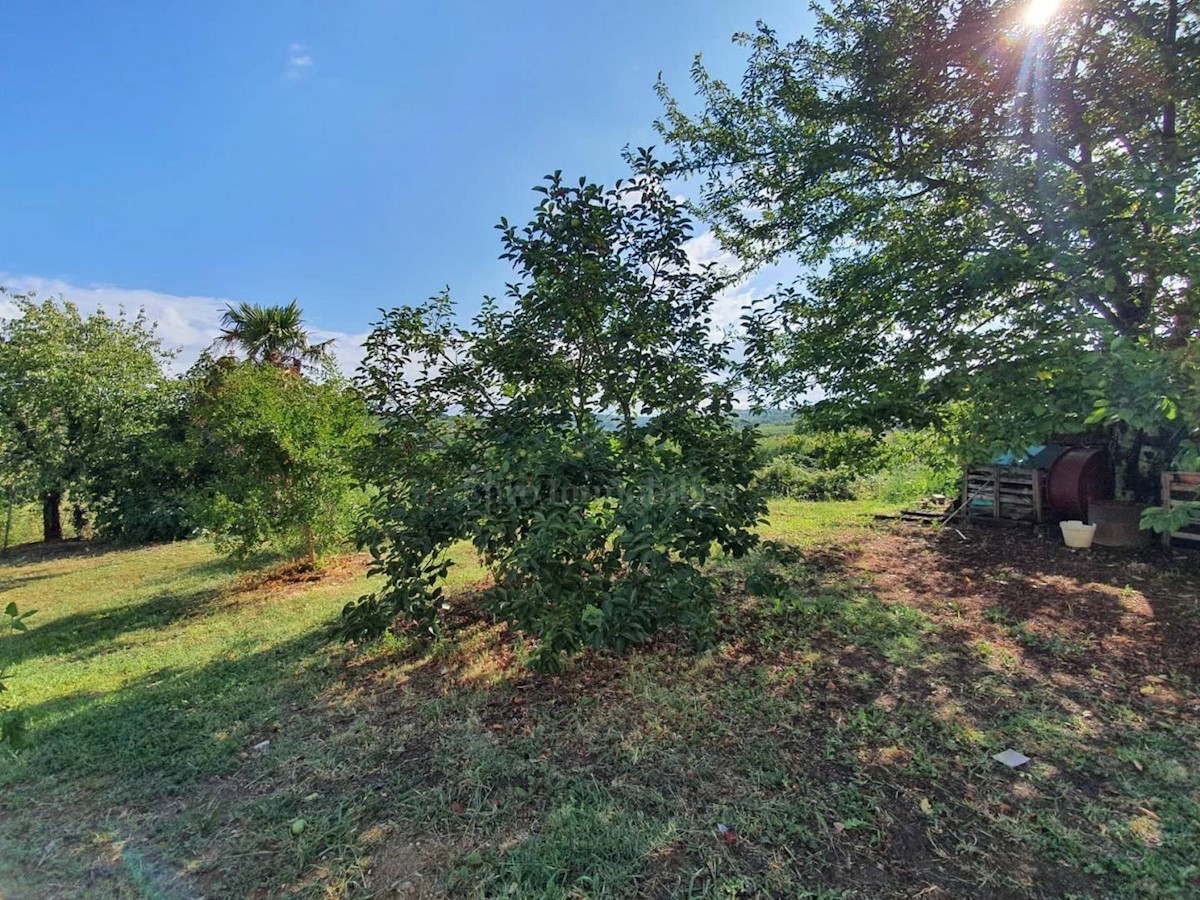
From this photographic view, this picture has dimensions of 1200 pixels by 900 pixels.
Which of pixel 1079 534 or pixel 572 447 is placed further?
pixel 1079 534

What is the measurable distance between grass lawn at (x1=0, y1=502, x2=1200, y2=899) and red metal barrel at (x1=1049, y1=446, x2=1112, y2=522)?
2275mm

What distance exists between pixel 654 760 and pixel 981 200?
607cm

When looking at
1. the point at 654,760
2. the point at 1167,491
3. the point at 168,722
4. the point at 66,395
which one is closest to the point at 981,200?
the point at 1167,491

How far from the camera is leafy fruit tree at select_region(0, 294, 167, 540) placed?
961 cm

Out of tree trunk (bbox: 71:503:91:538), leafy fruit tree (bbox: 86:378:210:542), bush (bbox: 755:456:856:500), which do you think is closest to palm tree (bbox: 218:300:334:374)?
leafy fruit tree (bbox: 86:378:210:542)

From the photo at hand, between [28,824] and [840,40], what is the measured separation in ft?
29.2

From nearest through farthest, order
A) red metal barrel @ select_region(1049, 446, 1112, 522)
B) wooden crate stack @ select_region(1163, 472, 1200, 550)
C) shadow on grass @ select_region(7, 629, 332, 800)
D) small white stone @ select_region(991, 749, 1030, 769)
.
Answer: small white stone @ select_region(991, 749, 1030, 769)
shadow on grass @ select_region(7, 629, 332, 800)
wooden crate stack @ select_region(1163, 472, 1200, 550)
red metal barrel @ select_region(1049, 446, 1112, 522)

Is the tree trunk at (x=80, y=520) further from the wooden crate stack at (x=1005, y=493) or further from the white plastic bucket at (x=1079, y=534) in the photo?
the white plastic bucket at (x=1079, y=534)

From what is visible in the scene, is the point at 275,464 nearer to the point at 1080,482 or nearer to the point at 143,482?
the point at 143,482

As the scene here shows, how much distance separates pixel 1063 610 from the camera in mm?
4133

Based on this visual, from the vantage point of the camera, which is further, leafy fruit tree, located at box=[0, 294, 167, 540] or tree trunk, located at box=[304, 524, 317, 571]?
leafy fruit tree, located at box=[0, 294, 167, 540]

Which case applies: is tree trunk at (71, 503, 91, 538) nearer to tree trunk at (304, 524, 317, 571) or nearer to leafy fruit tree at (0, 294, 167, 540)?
leafy fruit tree at (0, 294, 167, 540)

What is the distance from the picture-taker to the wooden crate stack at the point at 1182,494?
536 centimetres

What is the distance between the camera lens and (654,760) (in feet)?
7.88
